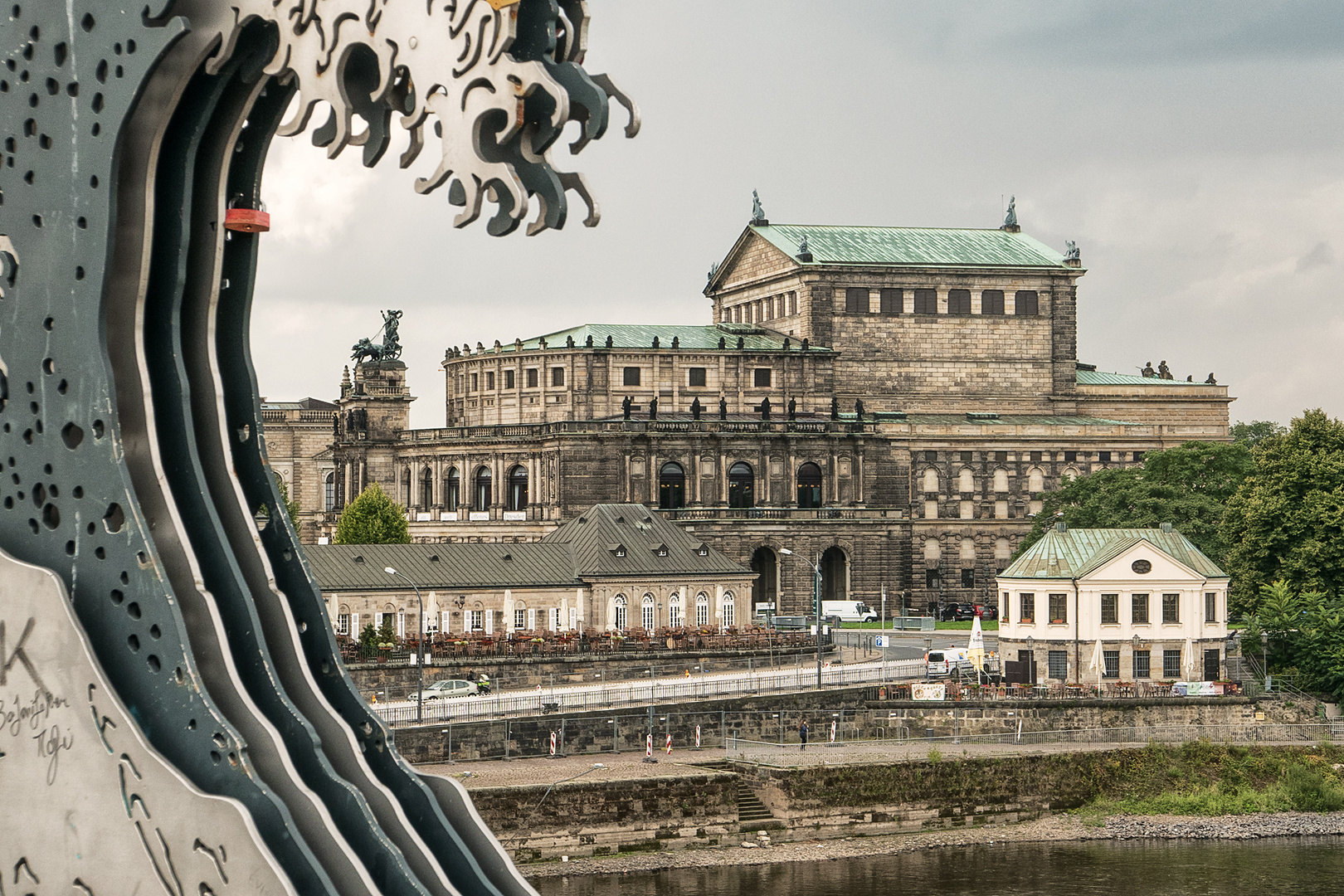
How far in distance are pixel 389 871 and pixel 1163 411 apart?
13023cm

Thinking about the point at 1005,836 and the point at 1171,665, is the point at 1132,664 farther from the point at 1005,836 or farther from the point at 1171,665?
the point at 1005,836

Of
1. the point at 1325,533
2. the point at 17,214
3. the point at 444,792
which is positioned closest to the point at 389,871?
the point at 444,792

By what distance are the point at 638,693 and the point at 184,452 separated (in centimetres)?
5713

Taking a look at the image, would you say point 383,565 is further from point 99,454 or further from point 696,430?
point 99,454

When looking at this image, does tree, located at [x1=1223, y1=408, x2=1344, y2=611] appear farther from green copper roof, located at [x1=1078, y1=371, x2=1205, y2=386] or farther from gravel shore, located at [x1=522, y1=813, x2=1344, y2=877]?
green copper roof, located at [x1=1078, y1=371, x2=1205, y2=386]

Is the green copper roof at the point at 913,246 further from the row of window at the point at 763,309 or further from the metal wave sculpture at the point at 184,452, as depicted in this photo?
the metal wave sculpture at the point at 184,452

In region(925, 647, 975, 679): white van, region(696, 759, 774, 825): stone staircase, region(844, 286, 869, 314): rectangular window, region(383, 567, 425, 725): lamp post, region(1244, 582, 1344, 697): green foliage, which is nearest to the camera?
region(696, 759, 774, 825): stone staircase

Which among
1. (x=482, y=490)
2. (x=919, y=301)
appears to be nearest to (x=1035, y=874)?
(x=482, y=490)

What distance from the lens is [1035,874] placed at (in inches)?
2189

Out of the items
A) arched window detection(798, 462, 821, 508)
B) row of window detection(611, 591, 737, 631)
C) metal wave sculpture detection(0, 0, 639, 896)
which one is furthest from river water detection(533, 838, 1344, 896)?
arched window detection(798, 462, 821, 508)

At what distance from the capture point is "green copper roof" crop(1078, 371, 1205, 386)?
137375 millimetres

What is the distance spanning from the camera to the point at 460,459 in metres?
121

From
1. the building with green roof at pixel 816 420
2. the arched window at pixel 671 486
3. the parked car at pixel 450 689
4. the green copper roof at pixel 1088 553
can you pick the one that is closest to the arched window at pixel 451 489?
the building with green roof at pixel 816 420

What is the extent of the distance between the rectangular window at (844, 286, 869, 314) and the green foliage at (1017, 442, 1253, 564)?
20511mm
